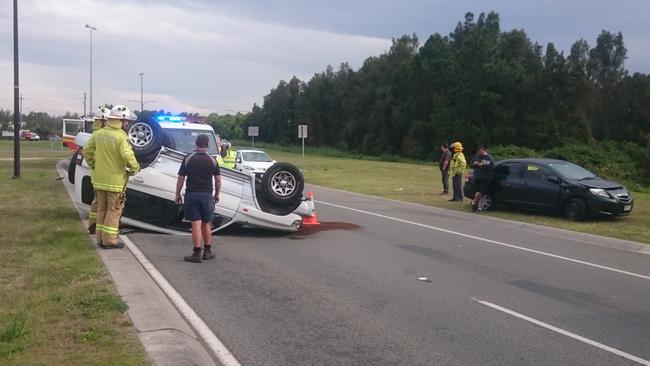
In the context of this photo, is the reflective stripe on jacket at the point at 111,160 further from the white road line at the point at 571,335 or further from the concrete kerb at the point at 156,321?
the white road line at the point at 571,335

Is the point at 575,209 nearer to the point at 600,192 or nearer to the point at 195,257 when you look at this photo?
the point at 600,192

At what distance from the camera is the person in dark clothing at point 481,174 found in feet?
55.5

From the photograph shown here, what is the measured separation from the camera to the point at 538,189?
16.1 m

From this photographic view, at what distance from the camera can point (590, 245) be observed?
12.2 meters

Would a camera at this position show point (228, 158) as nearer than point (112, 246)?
No

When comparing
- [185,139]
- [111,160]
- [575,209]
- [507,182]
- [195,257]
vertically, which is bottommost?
[195,257]

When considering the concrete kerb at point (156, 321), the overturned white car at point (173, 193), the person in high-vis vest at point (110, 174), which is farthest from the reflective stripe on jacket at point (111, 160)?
the overturned white car at point (173, 193)

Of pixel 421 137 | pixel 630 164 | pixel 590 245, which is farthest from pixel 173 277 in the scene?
pixel 421 137

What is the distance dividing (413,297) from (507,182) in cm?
Result: 1027

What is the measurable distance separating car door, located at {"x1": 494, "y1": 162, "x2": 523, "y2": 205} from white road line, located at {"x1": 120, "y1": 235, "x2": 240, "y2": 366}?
10.5m

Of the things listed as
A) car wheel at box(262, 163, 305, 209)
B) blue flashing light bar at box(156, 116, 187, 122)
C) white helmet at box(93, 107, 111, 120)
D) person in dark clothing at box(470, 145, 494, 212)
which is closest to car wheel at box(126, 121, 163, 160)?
blue flashing light bar at box(156, 116, 187, 122)

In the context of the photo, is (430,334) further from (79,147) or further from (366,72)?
(366,72)

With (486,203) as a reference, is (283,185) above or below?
above

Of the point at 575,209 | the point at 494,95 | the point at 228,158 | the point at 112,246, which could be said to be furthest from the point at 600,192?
the point at 494,95
